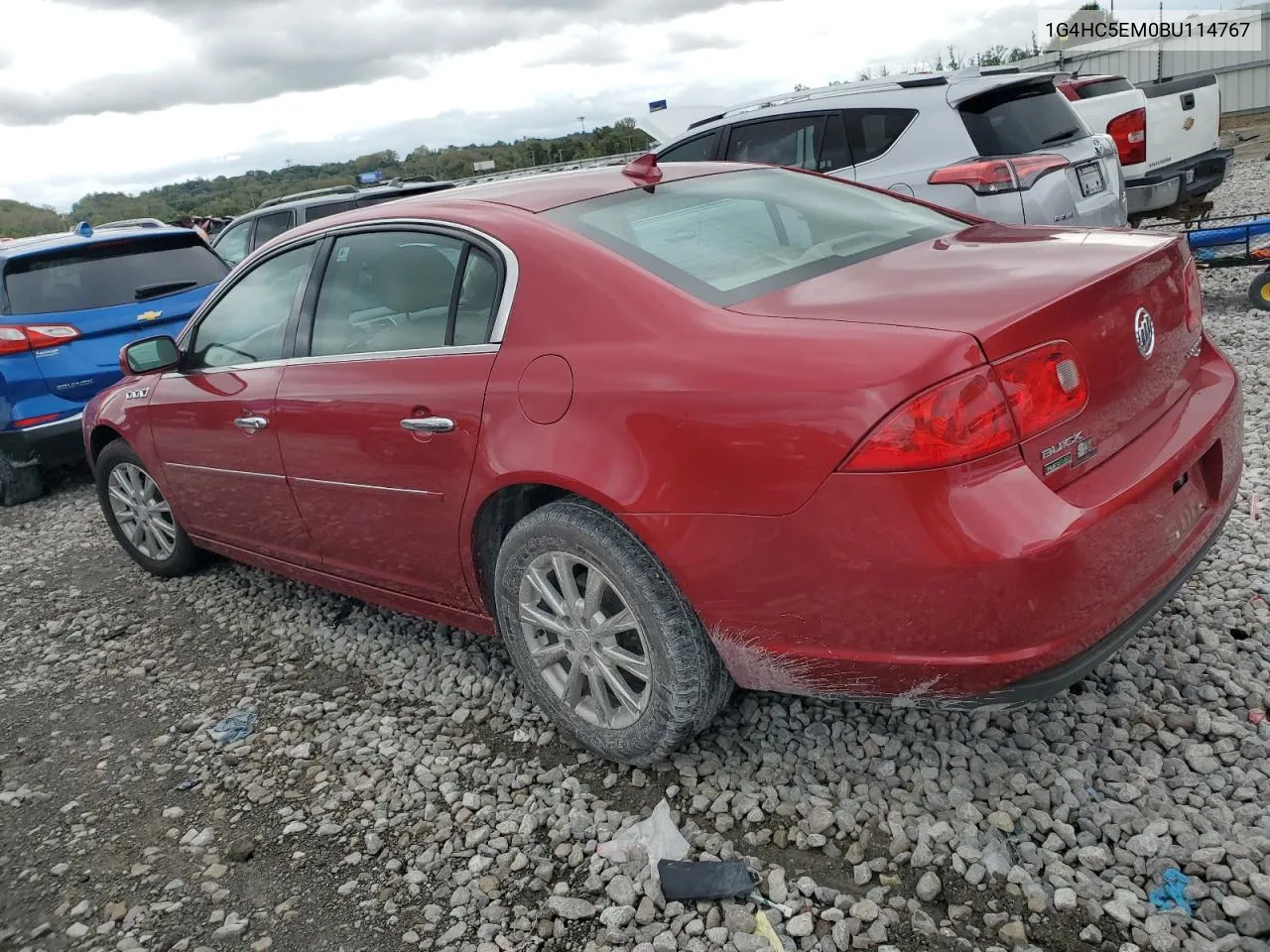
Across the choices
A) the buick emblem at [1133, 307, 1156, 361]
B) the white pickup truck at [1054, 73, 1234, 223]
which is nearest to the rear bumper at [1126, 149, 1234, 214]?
the white pickup truck at [1054, 73, 1234, 223]

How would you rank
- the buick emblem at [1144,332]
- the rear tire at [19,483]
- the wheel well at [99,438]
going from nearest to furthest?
the buick emblem at [1144,332] < the wheel well at [99,438] < the rear tire at [19,483]

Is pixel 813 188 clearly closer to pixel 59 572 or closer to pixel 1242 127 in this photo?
pixel 59 572

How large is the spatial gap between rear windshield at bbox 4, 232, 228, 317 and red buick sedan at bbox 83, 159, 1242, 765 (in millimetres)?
3728

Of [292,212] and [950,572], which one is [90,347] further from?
[950,572]

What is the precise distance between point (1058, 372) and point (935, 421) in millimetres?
347

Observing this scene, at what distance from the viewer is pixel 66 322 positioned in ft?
21.3

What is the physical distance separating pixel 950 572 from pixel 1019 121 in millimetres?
5156

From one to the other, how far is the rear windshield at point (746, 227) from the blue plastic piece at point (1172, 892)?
1.65 meters

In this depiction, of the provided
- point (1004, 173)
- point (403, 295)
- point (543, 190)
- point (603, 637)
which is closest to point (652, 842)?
point (603, 637)

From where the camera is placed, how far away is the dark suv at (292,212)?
10.0 metres

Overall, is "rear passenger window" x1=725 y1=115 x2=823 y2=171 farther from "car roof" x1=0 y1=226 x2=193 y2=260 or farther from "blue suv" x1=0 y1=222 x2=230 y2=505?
"car roof" x1=0 y1=226 x2=193 y2=260

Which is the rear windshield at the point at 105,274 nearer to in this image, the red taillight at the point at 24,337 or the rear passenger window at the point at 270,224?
the red taillight at the point at 24,337

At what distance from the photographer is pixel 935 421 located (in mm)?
2035

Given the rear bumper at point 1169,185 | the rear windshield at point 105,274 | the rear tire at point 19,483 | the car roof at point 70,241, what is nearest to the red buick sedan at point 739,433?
the rear windshield at point 105,274
